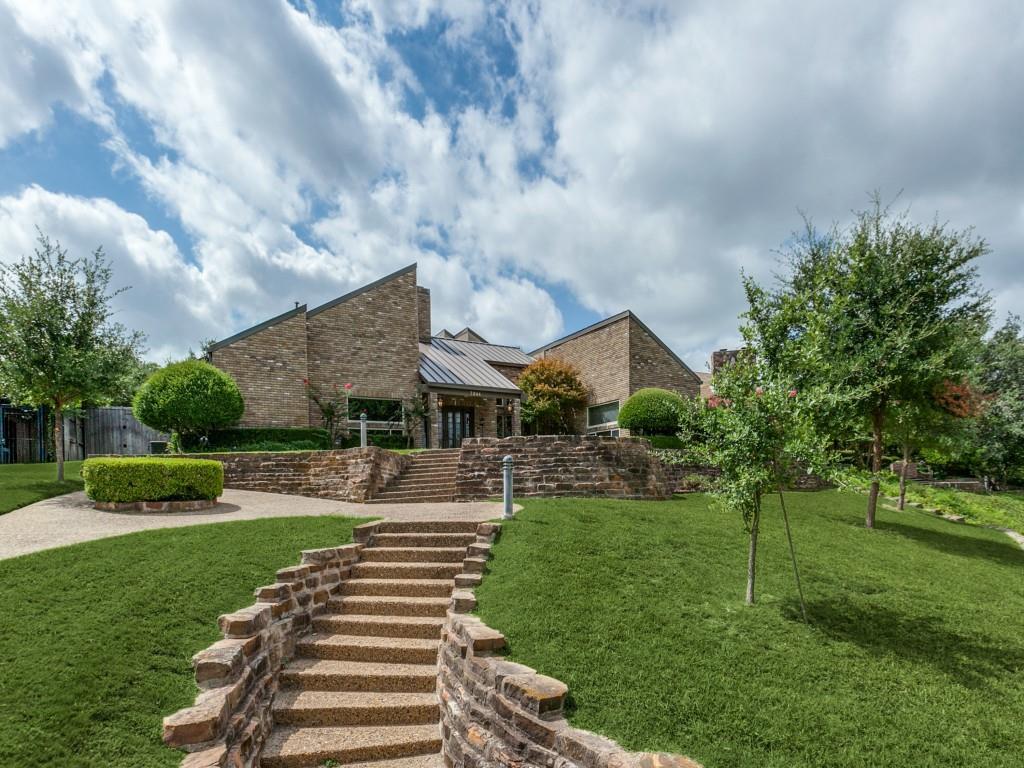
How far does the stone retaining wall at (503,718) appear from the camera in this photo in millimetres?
3635

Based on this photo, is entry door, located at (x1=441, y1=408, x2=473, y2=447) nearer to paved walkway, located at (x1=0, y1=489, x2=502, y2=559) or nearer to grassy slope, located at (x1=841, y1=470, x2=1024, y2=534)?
paved walkway, located at (x1=0, y1=489, x2=502, y2=559)

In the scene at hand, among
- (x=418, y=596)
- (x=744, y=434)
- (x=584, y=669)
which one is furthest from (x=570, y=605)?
(x=744, y=434)

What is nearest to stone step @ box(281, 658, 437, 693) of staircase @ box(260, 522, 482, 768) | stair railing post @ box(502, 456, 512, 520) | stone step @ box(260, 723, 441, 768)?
staircase @ box(260, 522, 482, 768)

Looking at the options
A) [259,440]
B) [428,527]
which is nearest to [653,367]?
[259,440]

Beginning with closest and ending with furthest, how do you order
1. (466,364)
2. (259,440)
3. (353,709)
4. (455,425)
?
(353,709) → (259,440) → (455,425) → (466,364)

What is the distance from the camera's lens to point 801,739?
377 cm

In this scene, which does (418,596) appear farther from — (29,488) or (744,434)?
(29,488)

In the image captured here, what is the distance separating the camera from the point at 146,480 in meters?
10.2

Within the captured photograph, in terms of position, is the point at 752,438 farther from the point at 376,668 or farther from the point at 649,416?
the point at 649,416

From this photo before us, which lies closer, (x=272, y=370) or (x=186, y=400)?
(x=186, y=400)

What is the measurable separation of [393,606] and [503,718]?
102 inches

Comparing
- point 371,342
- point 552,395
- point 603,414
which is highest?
point 371,342

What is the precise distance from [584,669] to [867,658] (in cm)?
276

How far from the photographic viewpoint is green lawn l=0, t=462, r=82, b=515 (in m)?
10.3
